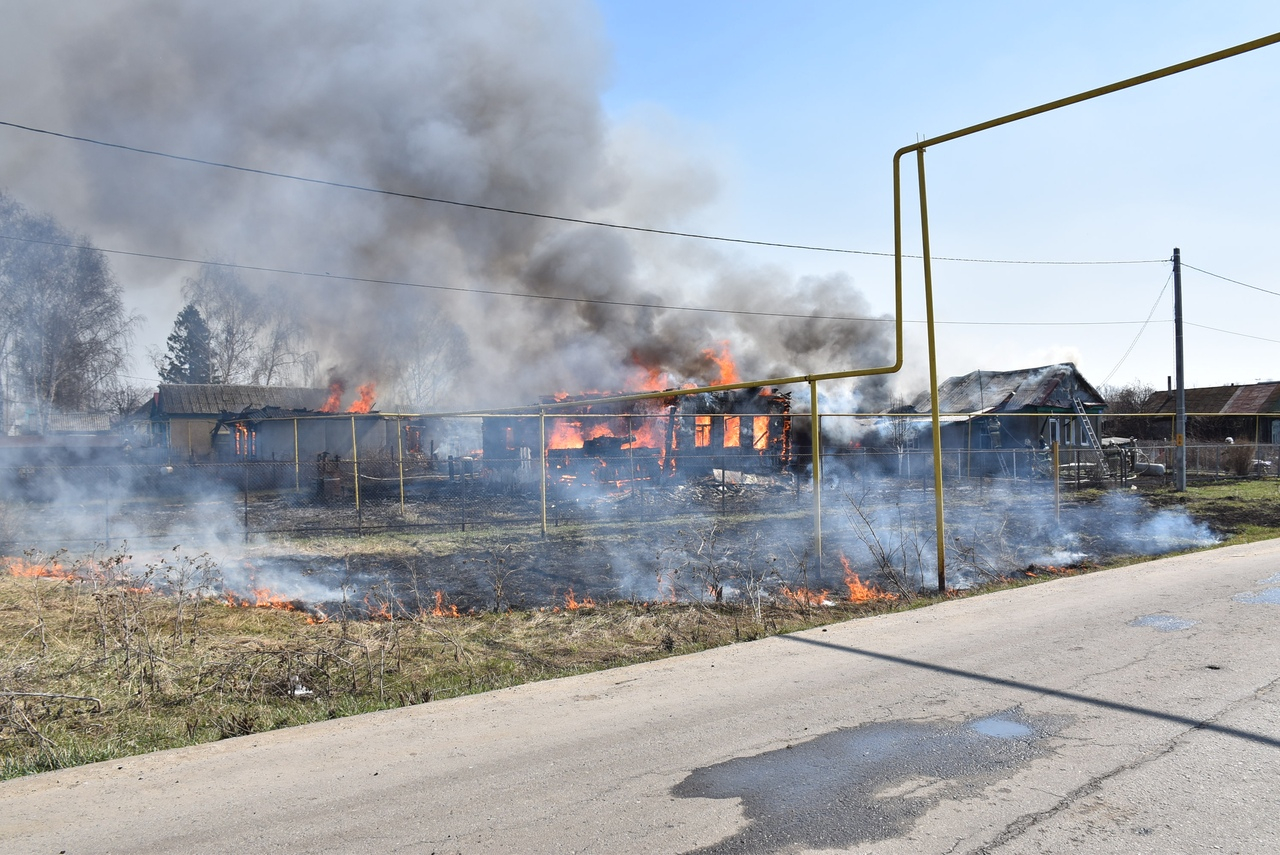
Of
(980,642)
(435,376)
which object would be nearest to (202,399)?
(435,376)

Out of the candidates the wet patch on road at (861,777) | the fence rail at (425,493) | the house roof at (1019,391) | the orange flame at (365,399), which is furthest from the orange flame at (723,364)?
the wet patch on road at (861,777)

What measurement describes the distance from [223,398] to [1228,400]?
51.5 metres

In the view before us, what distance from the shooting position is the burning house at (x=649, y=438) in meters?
19.5

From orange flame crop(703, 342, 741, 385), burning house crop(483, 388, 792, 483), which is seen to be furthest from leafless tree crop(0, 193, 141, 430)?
orange flame crop(703, 342, 741, 385)

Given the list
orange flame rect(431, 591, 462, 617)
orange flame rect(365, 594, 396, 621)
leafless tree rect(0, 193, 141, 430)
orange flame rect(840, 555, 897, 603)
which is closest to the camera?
orange flame rect(365, 594, 396, 621)

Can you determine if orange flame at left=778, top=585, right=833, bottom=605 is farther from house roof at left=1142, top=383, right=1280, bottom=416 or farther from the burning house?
house roof at left=1142, top=383, right=1280, bottom=416

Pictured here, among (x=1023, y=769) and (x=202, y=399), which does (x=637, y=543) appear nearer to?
(x=1023, y=769)

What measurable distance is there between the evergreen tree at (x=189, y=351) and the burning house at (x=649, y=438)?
32.5 metres

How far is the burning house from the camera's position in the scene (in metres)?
19.5

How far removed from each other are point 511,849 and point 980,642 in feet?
14.4

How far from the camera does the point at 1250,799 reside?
315cm

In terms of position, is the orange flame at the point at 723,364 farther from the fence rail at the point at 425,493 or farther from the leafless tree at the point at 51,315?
the leafless tree at the point at 51,315

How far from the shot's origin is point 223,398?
36.1 m

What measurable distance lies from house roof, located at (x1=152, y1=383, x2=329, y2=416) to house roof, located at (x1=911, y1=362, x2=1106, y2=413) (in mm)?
28906
